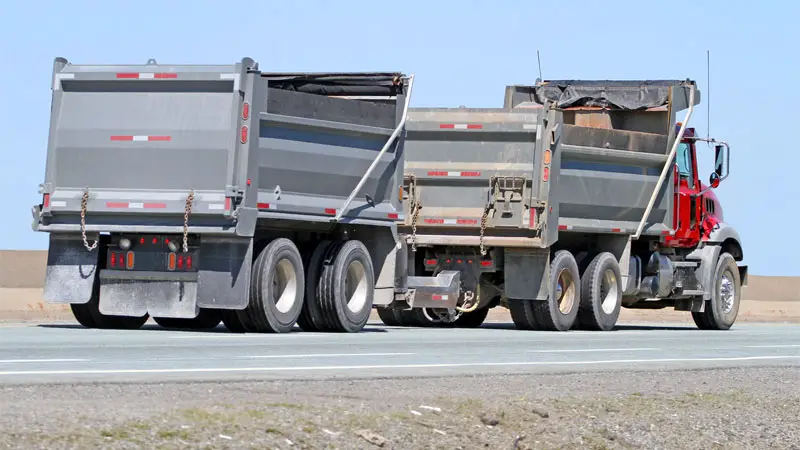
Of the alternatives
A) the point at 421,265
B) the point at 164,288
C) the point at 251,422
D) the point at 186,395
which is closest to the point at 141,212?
the point at 164,288

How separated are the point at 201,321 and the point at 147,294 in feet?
7.99

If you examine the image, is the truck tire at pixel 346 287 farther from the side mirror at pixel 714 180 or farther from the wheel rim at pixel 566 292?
the side mirror at pixel 714 180

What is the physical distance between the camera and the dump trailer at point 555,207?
23.0m

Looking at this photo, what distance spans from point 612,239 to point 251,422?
17.1 m

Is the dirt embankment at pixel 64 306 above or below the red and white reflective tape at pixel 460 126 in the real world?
below

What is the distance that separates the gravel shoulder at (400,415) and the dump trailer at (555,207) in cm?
1010

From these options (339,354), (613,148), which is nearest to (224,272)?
(339,354)

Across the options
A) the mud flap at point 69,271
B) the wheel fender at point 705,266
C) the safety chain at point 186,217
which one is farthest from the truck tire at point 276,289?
the wheel fender at point 705,266

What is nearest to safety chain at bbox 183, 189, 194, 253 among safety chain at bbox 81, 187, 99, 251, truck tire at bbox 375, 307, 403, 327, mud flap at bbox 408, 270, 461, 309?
safety chain at bbox 81, 187, 99, 251

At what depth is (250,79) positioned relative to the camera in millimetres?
18297

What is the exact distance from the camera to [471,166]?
23156 millimetres

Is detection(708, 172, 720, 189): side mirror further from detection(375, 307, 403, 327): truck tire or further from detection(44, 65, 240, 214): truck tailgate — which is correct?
detection(44, 65, 240, 214): truck tailgate

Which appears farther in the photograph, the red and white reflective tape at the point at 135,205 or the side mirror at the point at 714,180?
the side mirror at the point at 714,180

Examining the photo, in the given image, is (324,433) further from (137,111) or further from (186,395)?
(137,111)
